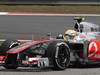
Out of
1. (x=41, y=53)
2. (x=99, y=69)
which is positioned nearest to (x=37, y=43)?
(x=41, y=53)

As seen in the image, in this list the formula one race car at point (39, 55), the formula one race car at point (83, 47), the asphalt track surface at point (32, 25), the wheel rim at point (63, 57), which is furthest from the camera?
the asphalt track surface at point (32, 25)

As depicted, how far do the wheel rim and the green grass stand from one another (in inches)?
651

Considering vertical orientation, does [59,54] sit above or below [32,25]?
below

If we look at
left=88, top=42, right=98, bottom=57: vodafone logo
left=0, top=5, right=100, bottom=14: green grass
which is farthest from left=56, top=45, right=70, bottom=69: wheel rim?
left=0, top=5, right=100, bottom=14: green grass

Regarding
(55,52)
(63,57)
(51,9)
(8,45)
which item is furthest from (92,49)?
(51,9)

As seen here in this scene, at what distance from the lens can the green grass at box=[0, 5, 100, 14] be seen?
27.8 metres

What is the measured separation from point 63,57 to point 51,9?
58.0 feet

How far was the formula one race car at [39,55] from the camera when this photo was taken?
34.3 ft

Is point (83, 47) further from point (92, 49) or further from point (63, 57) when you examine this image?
point (63, 57)

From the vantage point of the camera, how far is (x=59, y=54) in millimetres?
10742

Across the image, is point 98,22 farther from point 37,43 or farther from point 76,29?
point 37,43

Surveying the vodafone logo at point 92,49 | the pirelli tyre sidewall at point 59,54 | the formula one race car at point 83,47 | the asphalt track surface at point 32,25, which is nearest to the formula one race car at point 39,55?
the pirelli tyre sidewall at point 59,54

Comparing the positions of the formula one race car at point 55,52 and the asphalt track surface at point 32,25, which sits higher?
the asphalt track surface at point 32,25

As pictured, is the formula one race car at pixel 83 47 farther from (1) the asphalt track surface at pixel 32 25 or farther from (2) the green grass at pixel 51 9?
(2) the green grass at pixel 51 9
